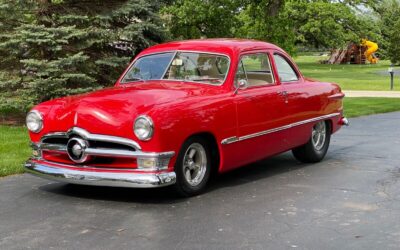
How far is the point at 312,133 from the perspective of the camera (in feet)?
27.0

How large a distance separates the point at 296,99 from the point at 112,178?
302 cm

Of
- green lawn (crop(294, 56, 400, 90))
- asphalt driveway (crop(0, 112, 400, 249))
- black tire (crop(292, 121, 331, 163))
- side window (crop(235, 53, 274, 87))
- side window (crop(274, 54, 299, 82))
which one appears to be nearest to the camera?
asphalt driveway (crop(0, 112, 400, 249))

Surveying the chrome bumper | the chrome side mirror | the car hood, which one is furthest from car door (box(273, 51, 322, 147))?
the chrome bumper

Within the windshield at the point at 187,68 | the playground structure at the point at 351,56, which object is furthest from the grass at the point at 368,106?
the playground structure at the point at 351,56

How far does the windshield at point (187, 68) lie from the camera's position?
686 centimetres

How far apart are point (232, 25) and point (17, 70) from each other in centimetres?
999

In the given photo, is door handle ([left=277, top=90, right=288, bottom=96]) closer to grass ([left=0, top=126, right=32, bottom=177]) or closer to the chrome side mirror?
the chrome side mirror

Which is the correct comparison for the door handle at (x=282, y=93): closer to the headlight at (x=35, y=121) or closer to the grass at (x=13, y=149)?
the headlight at (x=35, y=121)

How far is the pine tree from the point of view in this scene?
11.2m

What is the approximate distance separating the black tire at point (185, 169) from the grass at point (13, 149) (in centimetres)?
265

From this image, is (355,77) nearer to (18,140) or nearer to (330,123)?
(330,123)

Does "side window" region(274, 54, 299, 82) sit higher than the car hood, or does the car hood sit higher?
"side window" region(274, 54, 299, 82)

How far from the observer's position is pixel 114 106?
19.2 feet

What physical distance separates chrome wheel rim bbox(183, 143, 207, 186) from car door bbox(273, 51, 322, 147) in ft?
5.55
